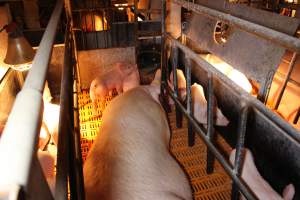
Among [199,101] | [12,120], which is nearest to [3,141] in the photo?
[12,120]

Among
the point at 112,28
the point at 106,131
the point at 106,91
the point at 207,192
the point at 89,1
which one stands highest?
the point at 89,1

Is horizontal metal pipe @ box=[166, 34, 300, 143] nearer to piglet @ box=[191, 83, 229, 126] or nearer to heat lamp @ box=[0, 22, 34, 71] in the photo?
piglet @ box=[191, 83, 229, 126]

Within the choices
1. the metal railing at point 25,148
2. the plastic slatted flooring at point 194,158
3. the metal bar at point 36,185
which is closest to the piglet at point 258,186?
the plastic slatted flooring at point 194,158

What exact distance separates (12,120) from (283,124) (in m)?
0.98

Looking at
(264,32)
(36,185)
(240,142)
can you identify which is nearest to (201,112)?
(240,142)

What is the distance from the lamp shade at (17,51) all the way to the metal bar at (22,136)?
1344 millimetres

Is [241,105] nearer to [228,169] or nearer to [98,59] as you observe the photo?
[228,169]

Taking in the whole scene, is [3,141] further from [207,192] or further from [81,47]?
[81,47]

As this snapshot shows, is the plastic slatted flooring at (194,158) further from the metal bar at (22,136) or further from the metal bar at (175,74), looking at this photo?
the metal bar at (22,136)

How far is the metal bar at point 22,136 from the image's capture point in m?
0.41

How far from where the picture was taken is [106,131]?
6.37ft

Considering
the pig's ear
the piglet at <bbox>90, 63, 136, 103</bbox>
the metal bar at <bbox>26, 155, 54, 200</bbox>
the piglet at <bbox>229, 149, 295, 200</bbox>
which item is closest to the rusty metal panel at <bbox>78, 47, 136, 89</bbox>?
the piglet at <bbox>90, 63, 136, 103</bbox>

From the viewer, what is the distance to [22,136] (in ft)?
1.56

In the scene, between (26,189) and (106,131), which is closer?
(26,189)
